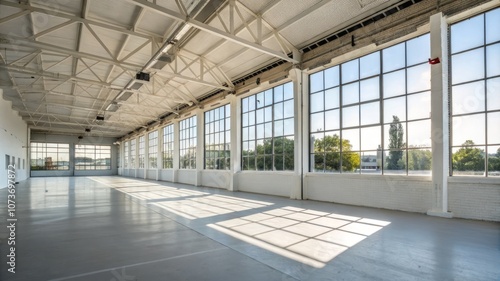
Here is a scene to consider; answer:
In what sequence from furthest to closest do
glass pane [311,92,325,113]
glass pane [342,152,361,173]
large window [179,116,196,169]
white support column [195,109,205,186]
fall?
large window [179,116,196,169], white support column [195,109,205,186], glass pane [311,92,325,113], glass pane [342,152,361,173]

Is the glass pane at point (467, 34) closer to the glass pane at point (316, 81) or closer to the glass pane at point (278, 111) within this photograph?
the glass pane at point (316, 81)

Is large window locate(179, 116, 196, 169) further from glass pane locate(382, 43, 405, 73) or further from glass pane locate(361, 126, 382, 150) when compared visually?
glass pane locate(382, 43, 405, 73)

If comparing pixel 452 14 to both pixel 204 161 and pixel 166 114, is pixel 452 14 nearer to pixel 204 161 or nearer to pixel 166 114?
pixel 204 161

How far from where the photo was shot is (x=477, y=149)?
6.75 m

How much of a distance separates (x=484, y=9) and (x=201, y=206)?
31.3 feet

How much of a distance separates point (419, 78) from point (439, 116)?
55.7 inches

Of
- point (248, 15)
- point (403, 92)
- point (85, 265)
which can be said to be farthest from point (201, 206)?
point (403, 92)

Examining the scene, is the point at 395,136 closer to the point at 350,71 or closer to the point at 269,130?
the point at 350,71

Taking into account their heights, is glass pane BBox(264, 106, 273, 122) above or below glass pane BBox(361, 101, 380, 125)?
above

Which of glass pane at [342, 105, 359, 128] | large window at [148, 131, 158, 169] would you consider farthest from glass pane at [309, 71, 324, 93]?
large window at [148, 131, 158, 169]

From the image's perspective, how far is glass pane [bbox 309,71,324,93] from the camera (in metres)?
10.7

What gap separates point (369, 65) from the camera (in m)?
9.14

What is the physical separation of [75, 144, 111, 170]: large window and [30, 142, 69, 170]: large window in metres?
1.36

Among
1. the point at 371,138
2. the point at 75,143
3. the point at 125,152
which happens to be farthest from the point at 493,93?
the point at 75,143
